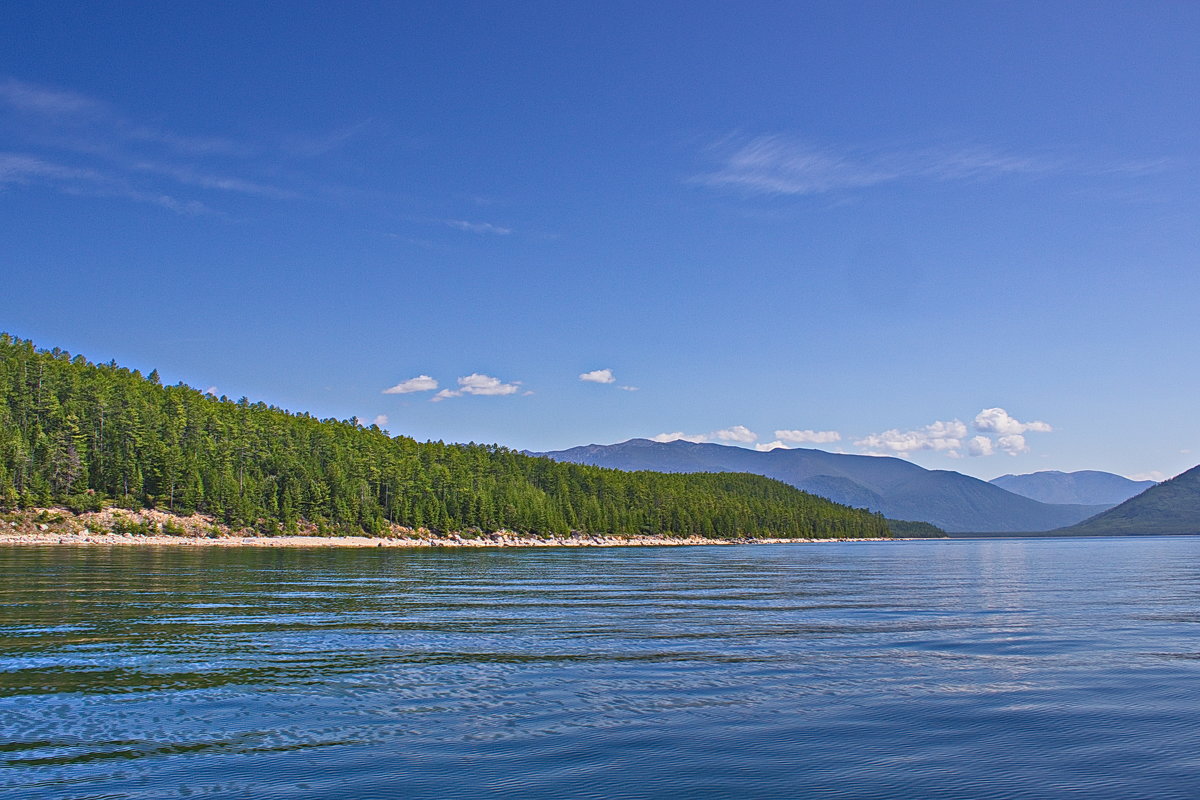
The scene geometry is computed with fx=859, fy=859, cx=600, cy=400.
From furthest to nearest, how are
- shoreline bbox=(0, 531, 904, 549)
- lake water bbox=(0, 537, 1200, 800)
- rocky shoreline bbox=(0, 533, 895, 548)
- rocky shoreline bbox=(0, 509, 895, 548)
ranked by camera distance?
rocky shoreline bbox=(0, 509, 895, 548) → rocky shoreline bbox=(0, 533, 895, 548) → shoreline bbox=(0, 531, 904, 549) → lake water bbox=(0, 537, 1200, 800)

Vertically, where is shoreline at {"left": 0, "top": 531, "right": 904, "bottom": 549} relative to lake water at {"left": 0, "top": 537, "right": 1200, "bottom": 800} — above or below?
below

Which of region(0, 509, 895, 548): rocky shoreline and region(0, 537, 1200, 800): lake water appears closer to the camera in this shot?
region(0, 537, 1200, 800): lake water

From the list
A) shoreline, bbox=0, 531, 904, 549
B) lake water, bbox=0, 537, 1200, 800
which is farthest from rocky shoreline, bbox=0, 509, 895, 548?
lake water, bbox=0, 537, 1200, 800

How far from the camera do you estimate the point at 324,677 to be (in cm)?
2452

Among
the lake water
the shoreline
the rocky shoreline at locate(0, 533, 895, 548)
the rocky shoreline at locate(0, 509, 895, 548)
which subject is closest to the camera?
the lake water

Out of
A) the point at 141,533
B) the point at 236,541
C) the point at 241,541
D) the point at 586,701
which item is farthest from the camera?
the point at 241,541

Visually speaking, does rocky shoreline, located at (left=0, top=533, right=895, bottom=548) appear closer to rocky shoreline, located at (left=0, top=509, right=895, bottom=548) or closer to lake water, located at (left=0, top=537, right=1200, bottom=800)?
rocky shoreline, located at (left=0, top=509, right=895, bottom=548)

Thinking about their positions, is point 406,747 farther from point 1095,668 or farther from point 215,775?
point 1095,668

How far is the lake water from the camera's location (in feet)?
50.5

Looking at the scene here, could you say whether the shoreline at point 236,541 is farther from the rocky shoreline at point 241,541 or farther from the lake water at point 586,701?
the lake water at point 586,701

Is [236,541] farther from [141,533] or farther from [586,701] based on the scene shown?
[586,701]

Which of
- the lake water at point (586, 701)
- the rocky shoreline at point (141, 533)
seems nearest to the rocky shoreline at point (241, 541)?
the rocky shoreline at point (141, 533)

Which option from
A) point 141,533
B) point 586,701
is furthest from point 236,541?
point 586,701

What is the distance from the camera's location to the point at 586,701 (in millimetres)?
21578
